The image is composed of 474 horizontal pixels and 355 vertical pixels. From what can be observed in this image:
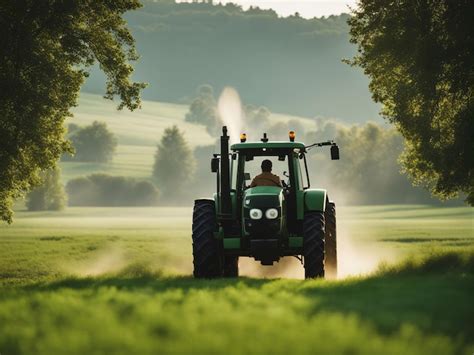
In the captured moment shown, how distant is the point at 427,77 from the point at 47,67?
462 inches

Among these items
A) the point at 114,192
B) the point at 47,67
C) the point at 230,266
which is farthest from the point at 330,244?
the point at 114,192

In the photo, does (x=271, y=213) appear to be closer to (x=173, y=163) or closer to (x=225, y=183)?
(x=225, y=183)

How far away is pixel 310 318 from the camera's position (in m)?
8.69

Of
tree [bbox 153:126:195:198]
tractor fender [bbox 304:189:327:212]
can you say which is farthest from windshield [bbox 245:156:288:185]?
tree [bbox 153:126:195:198]

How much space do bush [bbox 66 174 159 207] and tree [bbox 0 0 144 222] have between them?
10221 centimetres

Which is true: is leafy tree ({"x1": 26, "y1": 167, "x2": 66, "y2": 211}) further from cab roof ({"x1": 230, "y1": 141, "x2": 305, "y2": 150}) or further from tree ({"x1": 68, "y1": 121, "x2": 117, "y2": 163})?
cab roof ({"x1": 230, "y1": 141, "x2": 305, "y2": 150})

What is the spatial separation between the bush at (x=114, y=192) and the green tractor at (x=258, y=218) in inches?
4486

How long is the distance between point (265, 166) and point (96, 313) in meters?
Answer: 7.62

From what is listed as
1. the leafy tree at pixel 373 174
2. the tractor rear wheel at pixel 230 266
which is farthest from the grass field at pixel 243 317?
the leafy tree at pixel 373 174

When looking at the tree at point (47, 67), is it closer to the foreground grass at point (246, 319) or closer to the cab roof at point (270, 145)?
the cab roof at point (270, 145)

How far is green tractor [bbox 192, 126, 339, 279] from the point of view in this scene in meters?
15.6

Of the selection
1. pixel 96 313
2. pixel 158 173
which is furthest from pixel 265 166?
pixel 158 173

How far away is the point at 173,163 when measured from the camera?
144375 millimetres

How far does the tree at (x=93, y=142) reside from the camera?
160 metres
